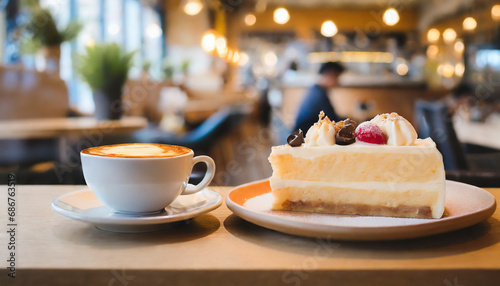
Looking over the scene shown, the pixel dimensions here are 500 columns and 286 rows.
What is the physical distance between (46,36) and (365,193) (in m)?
4.52

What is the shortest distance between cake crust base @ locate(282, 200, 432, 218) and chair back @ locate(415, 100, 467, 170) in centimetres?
166

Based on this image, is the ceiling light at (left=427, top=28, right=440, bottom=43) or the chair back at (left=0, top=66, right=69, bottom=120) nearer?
the chair back at (left=0, top=66, right=69, bottom=120)

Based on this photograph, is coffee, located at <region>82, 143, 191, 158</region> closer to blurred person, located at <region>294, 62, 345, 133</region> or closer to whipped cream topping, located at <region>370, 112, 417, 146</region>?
whipped cream topping, located at <region>370, 112, 417, 146</region>

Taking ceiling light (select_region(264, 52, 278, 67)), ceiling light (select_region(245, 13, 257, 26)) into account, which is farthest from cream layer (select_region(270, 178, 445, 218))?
ceiling light (select_region(264, 52, 278, 67))

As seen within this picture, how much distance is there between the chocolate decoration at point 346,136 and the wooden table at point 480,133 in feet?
8.45

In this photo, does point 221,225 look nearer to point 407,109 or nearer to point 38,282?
point 38,282

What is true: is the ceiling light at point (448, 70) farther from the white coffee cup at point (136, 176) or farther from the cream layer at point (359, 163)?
the white coffee cup at point (136, 176)

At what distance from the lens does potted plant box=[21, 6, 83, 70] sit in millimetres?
4531

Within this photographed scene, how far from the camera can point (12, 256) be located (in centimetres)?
67

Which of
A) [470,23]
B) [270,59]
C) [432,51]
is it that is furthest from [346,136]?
[270,59]

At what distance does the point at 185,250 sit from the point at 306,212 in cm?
30

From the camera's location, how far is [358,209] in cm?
90

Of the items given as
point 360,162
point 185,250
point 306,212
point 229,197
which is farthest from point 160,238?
point 360,162

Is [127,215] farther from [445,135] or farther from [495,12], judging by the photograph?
[495,12]
